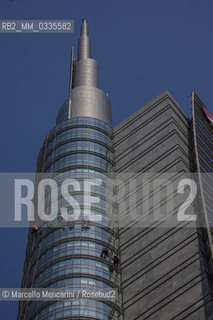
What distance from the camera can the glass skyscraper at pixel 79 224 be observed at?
262 feet

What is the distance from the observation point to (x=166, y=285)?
78.4 metres

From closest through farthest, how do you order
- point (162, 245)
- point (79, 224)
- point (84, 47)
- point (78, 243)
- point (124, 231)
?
point (162, 245)
point (78, 243)
point (79, 224)
point (124, 231)
point (84, 47)

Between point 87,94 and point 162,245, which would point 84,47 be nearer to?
point 87,94

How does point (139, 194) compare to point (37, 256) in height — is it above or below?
above

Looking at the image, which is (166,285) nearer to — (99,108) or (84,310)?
(84,310)

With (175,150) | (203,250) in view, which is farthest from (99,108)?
(203,250)

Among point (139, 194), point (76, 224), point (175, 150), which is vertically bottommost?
point (76, 224)

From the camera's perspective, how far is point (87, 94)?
374ft

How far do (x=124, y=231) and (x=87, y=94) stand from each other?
3202cm

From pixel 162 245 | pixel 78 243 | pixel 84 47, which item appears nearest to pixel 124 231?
pixel 78 243

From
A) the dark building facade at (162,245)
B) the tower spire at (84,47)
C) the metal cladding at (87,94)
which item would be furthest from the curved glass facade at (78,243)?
the tower spire at (84,47)

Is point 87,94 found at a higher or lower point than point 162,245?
higher

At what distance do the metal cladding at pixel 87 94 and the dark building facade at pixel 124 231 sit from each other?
199mm

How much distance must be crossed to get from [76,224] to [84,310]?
1623cm
